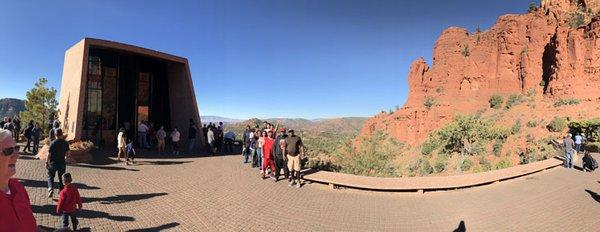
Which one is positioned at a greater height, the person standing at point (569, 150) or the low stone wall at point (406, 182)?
the person standing at point (569, 150)

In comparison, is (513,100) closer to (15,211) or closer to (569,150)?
(569,150)

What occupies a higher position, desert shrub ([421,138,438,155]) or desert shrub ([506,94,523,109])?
desert shrub ([506,94,523,109])

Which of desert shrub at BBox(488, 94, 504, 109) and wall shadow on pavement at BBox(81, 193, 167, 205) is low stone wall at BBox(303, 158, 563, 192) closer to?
wall shadow on pavement at BBox(81, 193, 167, 205)

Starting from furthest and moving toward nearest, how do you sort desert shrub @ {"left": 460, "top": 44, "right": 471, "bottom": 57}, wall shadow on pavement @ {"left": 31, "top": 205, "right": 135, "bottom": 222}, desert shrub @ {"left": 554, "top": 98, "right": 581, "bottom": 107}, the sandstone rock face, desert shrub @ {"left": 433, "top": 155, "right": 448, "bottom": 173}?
desert shrub @ {"left": 460, "top": 44, "right": 471, "bottom": 57}, the sandstone rock face, desert shrub @ {"left": 554, "top": 98, "right": 581, "bottom": 107}, desert shrub @ {"left": 433, "top": 155, "right": 448, "bottom": 173}, wall shadow on pavement @ {"left": 31, "top": 205, "right": 135, "bottom": 222}

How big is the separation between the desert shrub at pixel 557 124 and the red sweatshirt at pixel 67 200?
4092 centimetres

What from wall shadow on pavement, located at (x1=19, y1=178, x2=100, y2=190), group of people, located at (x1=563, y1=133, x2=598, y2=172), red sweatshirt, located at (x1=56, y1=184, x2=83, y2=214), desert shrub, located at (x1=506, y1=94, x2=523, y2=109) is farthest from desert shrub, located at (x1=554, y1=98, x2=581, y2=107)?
red sweatshirt, located at (x1=56, y1=184, x2=83, y2=214)

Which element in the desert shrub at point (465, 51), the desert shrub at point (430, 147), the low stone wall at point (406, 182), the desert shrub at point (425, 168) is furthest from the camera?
the desert shrub at point (465, 51)

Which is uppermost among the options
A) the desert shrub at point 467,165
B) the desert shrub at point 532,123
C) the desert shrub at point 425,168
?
the desert shrub at point 532,123

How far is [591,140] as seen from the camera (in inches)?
1089

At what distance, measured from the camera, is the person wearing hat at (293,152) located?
11.6 meters

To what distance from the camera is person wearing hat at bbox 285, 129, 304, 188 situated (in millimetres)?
11578

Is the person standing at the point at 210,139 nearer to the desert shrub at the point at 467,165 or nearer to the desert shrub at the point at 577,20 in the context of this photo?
the desert shrub at the point at 467,165

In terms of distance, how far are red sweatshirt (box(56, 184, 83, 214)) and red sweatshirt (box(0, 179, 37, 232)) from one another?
181 inches

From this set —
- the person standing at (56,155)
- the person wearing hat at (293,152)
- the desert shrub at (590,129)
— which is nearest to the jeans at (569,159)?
the person wearing hat at (293,152)
